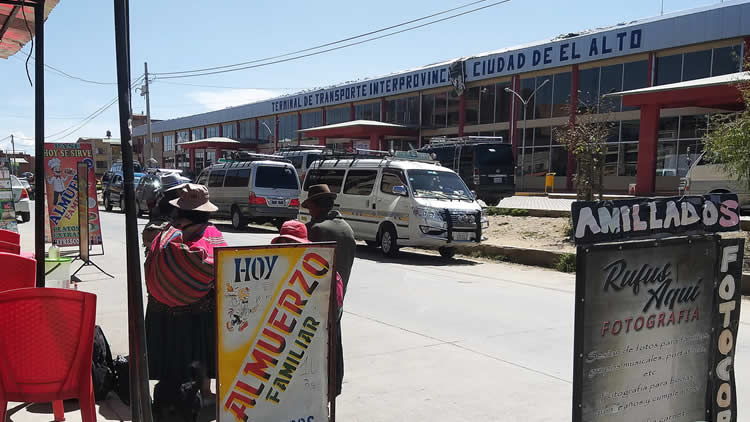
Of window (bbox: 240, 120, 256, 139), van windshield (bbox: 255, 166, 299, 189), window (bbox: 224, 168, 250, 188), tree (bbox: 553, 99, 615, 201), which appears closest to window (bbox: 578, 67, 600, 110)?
tree (bbox: 553, 99, 615, 201)

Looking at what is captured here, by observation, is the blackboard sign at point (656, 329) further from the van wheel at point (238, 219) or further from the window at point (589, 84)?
the window at point (589, 84)

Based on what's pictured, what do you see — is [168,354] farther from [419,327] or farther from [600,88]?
[600,88]

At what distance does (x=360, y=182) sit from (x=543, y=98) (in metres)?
22.1

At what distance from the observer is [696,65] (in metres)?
26.0

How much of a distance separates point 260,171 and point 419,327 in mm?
12490

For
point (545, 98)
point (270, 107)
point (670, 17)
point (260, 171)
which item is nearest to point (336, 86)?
point (270, 107)

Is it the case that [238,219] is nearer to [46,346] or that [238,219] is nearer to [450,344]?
[450,344]

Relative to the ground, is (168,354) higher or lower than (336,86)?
lower

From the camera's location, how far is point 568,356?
19.2 feet

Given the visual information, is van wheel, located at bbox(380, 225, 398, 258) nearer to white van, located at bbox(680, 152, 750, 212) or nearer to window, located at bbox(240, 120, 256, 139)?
white van, located at bbox(680, 152, 750, 212)

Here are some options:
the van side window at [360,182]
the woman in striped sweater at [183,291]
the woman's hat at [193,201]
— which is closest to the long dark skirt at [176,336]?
the woman in striped sweater at [183,291]

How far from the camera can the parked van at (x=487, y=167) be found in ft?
72.4

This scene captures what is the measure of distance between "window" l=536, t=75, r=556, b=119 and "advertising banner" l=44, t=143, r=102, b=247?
88.1ft

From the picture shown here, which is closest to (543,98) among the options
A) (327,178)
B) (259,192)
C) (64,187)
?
(259,192)
